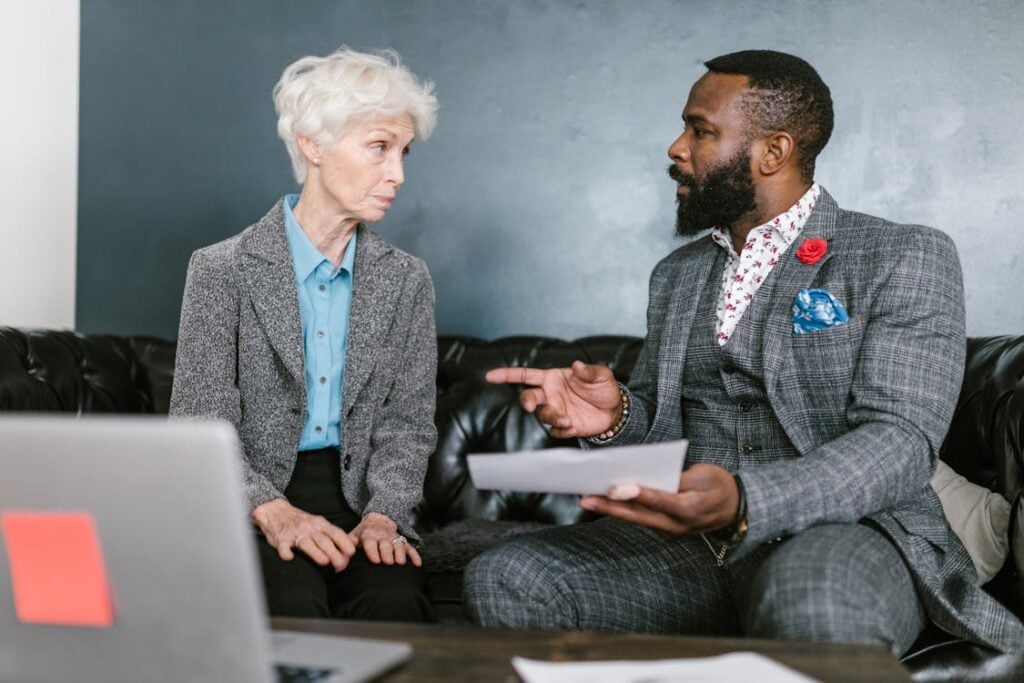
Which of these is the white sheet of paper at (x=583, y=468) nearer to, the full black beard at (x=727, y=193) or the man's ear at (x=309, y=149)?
the full black beard at (x=727, y=193)

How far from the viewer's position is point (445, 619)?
6.39 feet

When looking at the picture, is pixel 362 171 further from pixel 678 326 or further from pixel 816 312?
pixel 816 312

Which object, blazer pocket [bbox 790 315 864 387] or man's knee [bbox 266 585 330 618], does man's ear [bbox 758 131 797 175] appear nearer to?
blazer pocket [bbox 790 315 864 387]

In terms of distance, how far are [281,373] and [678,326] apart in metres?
0.80

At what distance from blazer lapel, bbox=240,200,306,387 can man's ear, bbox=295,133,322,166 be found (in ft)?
0.65

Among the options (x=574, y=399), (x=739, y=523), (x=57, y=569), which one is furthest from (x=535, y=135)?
(x=57, y=569)

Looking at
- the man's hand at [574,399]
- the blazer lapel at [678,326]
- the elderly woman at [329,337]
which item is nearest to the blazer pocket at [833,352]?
the blazer lapel at [678,326]

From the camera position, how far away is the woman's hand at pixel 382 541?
1.91m

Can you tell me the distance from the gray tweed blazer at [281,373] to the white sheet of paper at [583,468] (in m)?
0.73

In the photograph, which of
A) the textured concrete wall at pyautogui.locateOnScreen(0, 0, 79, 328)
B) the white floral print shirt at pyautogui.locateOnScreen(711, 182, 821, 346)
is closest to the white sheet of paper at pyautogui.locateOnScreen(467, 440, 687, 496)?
the white floral print shirt at pyautogui.locateOnScreen(711, 182, 821, 346)

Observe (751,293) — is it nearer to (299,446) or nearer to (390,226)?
(299,446)

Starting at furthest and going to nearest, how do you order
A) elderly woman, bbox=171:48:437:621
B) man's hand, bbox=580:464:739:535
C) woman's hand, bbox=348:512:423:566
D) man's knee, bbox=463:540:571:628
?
elderly woman, bbox=171:48:437:621 → woman's hand, bbox=348:512:423:566 → man's knee, bbox=463:540:571:628 → man's hand, bbox=580:464:739:535

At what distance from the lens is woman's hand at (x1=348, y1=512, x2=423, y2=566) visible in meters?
1.91

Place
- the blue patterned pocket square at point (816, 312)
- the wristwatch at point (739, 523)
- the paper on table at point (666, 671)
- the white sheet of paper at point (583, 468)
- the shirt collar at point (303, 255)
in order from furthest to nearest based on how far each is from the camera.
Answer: the shirt collar at point (303, 255), the blue patterned pocket square at point (816, 312), the wristwatch at point (739, 523), the white sheet of paper at point (583, 468), the paper on table at point (666, 671)
